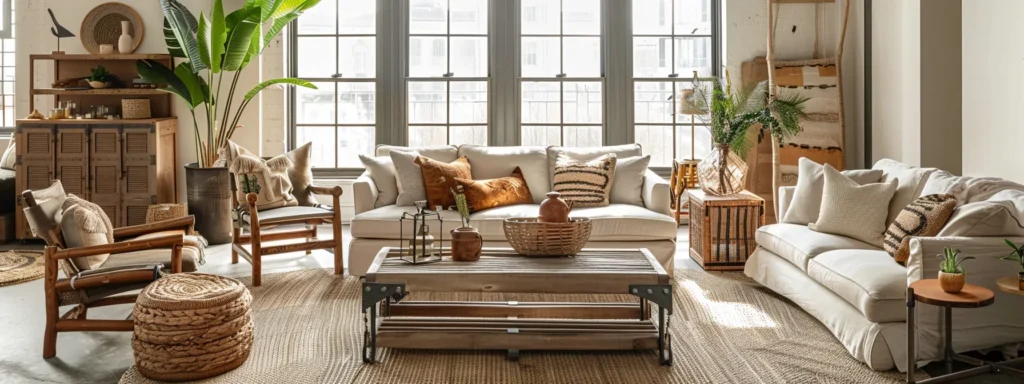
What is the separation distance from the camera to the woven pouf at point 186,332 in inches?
153

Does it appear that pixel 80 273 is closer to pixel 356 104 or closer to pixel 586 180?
pixel 586 180

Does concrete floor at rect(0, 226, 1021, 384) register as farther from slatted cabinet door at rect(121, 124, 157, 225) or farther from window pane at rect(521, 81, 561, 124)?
window pane at rect(521, 81, 561, 124)

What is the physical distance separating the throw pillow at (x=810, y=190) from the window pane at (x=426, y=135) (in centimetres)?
374

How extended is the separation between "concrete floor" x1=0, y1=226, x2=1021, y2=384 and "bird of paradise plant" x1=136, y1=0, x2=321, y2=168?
2049 mm

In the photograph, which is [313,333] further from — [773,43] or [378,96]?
[773,43]

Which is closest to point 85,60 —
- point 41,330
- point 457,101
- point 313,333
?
point 457,101

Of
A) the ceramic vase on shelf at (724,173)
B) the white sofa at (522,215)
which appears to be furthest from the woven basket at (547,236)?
the ceramic vase on shelf at (724,173)

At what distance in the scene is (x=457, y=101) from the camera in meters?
8.56

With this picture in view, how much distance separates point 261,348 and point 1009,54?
4.15m

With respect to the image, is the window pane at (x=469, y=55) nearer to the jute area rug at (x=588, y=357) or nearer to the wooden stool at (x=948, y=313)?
the jute area rug at (x=588, y=357)

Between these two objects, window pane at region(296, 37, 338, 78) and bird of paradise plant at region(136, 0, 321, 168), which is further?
window pane at region(296, 37, 338, 78)

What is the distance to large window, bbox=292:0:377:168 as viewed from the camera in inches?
335

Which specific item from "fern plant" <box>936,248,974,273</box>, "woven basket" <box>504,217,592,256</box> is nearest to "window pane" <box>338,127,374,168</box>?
"woven basket" <box>504,217,592,256</box>

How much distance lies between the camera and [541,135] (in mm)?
8555
